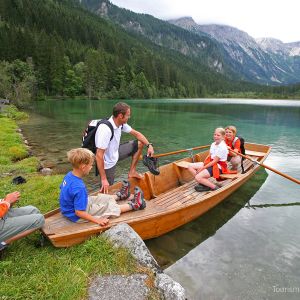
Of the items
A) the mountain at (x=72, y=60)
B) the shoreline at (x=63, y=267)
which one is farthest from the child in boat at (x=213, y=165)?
the mountain at (x=72, y=60)

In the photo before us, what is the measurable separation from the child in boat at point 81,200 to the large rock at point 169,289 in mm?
1616

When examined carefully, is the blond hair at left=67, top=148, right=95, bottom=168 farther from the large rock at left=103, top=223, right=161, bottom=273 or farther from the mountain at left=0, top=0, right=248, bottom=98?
the mountain at left=0, top=0, right=248, bottom=98

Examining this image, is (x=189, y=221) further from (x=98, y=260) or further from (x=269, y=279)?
(x=98, y=260)

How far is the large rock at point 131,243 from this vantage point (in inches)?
195

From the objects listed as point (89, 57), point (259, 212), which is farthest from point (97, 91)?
point (259, 212)

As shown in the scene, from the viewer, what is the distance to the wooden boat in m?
5.35

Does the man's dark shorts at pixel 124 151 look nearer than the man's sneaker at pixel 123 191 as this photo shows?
No

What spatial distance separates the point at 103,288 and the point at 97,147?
319 centimetres

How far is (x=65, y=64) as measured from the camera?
8431 centimetres

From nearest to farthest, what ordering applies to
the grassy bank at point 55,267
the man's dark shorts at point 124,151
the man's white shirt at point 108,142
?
the grassy bank at point 55,267
the man's white shirt at point 108,142
the man's dark shorts at point 124,151

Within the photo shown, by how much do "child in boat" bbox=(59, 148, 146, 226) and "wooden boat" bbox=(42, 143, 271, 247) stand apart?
0.58ft

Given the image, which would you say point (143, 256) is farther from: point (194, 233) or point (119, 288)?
point (194, 233)

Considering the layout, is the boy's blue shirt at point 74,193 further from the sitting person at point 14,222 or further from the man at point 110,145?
the man at point 110,145

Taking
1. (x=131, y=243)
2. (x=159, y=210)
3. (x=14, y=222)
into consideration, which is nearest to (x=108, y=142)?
(x=159, y=210)
